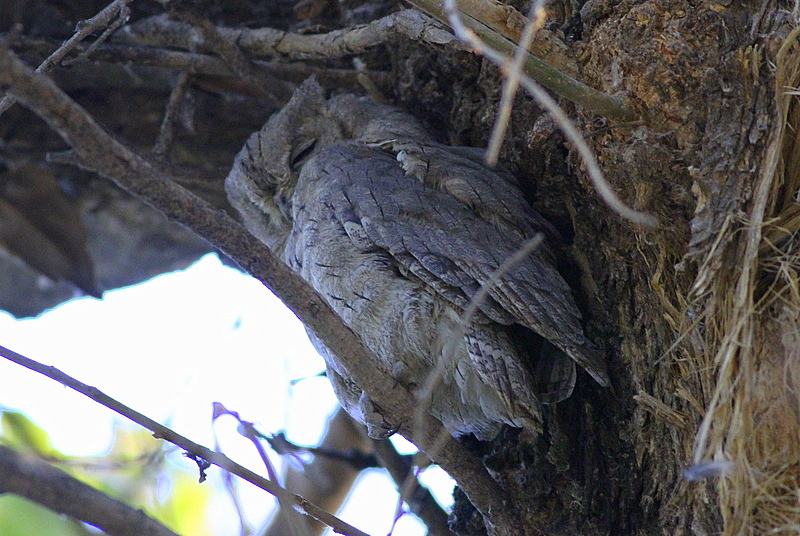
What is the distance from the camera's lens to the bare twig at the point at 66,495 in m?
1.10

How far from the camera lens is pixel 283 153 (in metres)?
2.66

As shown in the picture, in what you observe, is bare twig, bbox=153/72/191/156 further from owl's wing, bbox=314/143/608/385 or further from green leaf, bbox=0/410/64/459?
green leaf, bbox=0/410/64/459

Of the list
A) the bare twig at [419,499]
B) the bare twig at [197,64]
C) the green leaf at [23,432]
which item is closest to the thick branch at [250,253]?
the bare twig at [419,499]

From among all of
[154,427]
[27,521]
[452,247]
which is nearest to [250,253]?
[154,427]

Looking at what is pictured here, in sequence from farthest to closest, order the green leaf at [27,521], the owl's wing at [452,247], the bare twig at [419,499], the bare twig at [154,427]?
the bare twig at [419,499] < the green leaf at [27,521] < the owl's wing at [452,247] < the bare twig at [154,427]

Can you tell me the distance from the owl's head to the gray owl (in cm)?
21

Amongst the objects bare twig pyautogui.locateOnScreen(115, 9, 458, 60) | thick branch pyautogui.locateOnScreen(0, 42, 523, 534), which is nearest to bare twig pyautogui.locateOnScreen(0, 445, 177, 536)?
thick branch pyautogui.locateOnScreen(0, 42, 523, 534)

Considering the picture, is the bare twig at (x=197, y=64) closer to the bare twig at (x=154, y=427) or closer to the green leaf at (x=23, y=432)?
the green leaf at (x=23, y=432)

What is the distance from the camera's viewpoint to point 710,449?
1.50 m

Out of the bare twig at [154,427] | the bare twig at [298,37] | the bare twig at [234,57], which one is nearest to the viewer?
the bare twig at [154,427]

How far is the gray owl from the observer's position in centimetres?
187

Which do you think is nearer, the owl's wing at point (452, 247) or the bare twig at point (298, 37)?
the owl's wing at point (452, 247)

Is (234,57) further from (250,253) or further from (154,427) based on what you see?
(154,427)

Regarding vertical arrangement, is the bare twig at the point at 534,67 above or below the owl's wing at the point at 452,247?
above
